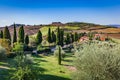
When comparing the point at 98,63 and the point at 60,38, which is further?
the point at 60,38

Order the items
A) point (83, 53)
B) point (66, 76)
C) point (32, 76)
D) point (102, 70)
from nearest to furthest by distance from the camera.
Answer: point (32, 76) → point (102, 70) → point (83, 53) → point (66, 76)

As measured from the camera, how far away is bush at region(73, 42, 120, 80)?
33.7 metres

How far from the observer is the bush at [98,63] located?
33.7 m

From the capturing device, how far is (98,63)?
3403 centimetres

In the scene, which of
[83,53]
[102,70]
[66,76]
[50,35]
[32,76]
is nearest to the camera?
[32,76]

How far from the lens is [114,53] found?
34.7 metres

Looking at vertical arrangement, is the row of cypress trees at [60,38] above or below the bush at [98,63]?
below

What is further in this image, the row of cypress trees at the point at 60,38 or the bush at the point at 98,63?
the row of cypress trees at the point at 60,38

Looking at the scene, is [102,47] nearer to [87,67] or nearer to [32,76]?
[87,67]

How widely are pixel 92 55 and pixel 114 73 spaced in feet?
11.6

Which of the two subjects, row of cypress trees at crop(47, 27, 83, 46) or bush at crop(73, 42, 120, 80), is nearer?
bush at crop(73, 42, 120, 80)

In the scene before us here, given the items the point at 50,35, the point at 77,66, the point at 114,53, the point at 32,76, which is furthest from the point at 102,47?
the point at 50,35

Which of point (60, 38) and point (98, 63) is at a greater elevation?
point (98, 63)

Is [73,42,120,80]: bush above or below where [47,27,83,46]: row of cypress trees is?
above
